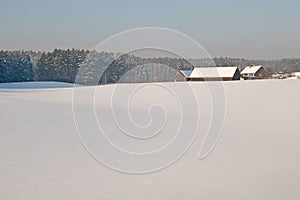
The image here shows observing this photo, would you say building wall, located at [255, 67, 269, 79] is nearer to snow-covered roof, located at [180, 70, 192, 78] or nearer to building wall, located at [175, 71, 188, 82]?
snow-covered roof, located at [180, 70, 192, 78]

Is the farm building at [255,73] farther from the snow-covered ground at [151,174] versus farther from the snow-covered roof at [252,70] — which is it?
the snow-covered ground at [151,174]

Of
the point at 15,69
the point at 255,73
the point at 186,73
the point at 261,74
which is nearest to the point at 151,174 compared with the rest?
the point at 186,73

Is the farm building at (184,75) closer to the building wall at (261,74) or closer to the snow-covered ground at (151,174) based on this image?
the building wall at (261,74)

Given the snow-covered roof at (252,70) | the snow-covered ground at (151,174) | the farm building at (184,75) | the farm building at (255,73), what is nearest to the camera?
the snow-covered ground at (151,174)

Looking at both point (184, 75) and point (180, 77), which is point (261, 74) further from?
point (180, 77)

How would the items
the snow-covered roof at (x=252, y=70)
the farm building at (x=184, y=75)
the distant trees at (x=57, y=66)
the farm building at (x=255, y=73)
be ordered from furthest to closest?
the distant trees at (x=57, y=66)
the snow-covered roof at (x=252, y=70)
the farm building at (x=255, y=73)
the farm building at (x=184, y=75)

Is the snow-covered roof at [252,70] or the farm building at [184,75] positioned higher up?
the snow-covered roof at [252,70]

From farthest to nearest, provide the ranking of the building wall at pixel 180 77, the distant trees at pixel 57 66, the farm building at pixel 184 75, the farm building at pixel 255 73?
the distant trees at pixel 57 66 → the farm building at pixel 255 73 → the farm building at pixel 184 75 → the building wall at pixel 180 77

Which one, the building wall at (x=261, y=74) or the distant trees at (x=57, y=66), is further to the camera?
the distant trees at (x=57, y=66)

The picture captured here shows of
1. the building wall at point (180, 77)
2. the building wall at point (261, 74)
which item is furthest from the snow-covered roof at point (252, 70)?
the building wall at point (180, 77)

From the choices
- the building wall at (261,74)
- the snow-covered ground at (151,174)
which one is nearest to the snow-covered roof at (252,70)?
the building wall at (261,74)

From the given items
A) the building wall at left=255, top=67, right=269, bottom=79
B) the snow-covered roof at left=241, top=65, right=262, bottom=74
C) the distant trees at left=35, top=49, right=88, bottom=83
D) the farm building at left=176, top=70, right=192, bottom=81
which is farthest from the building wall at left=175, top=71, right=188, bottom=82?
the distant trees at left=35, top=49, right=88, bottom=83

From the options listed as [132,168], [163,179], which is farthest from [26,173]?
[163,179]

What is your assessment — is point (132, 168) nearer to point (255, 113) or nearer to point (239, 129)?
point (239, 129)
